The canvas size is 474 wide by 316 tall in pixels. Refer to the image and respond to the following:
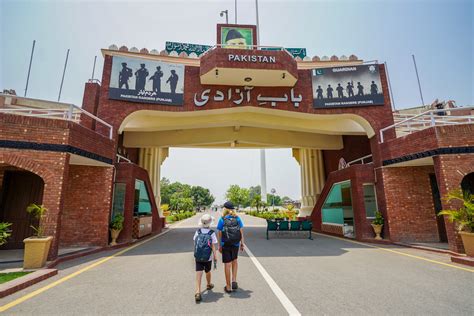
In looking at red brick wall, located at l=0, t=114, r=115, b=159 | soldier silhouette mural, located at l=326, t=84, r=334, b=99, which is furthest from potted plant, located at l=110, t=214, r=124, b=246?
soldier silhouette mural, located at l=326, t=84, r=334, b=99

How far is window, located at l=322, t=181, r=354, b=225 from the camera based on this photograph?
44.3ft

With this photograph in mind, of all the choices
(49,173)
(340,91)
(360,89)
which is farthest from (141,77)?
(360,89)

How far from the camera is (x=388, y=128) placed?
12.1 metres

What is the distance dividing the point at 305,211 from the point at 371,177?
1196cm

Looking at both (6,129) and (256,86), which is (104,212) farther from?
(256,86)

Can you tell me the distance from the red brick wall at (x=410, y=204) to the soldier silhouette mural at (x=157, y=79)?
1208 cm

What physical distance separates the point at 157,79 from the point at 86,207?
6.99 m

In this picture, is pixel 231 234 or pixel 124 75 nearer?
pixel 231 234

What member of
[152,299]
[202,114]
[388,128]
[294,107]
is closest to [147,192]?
[202,114]

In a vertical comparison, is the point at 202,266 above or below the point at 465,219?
below

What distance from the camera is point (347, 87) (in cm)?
1338

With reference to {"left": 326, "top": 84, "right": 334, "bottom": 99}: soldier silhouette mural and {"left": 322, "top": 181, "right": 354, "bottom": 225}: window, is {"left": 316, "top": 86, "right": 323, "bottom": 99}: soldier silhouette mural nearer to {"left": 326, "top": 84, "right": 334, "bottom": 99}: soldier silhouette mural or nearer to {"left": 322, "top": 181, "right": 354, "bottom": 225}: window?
{"left": 326, "top": 84, "right": 334, "bottom": 99}: soldier silhouette mural

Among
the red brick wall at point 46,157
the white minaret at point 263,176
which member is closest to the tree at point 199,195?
the white minaret at point 263,176

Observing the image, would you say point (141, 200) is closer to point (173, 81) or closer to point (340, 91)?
point (173, 81)
